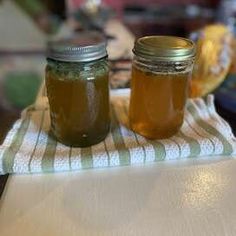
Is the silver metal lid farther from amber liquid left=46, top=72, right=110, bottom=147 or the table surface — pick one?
the table surface

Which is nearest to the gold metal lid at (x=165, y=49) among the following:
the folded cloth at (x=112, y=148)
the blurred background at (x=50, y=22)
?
the folded cloth at (x=112, y=148)

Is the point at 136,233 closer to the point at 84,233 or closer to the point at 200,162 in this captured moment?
the point at 84,233

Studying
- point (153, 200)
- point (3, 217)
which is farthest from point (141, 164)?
point (3, 217)

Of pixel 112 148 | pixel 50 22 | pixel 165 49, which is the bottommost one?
pixel 50 22

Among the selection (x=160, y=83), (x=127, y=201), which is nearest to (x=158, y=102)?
(x=160, y=83)

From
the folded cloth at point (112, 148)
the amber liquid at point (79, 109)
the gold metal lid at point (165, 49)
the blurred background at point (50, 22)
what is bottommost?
the blurred background at point (50, 22)

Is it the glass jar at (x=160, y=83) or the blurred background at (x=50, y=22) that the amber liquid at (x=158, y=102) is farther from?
the blurred background at (x=50, y=22)

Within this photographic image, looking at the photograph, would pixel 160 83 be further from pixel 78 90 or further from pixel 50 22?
pixel 50 22
